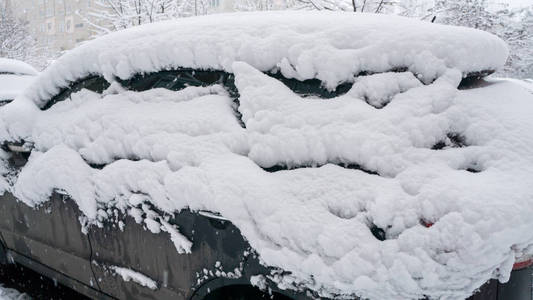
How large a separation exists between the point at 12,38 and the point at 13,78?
75.4ft

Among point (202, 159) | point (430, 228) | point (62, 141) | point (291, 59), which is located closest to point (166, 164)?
point (202, 159)

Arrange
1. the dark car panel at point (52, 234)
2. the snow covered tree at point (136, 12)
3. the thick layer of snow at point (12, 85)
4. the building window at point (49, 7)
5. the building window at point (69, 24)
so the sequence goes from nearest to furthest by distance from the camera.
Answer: the dark car panel at point (52, 234)
the thick layer of snow at point (12, 85)
the snow covered tree at point (136, 12)
the building window at point (69, 24)
the building window at point (49, 7)

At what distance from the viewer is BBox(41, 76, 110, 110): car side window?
2.31 meters

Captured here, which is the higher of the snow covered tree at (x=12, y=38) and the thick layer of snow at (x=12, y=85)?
the thick layer of snow at (x=12, y=85)

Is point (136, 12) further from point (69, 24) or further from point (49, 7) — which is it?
point (49, 7)

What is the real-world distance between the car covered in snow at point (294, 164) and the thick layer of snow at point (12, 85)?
2.40 meters

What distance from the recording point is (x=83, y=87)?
2396mm

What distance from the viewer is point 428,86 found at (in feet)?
5.15

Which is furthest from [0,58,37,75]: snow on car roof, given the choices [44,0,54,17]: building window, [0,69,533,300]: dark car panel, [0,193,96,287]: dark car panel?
[44,0,54,17]: building window

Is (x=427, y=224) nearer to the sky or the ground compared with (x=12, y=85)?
nearer to the sky

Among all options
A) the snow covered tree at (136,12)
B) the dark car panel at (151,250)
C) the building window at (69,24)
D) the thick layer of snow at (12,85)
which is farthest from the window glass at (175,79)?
the building window at (69,24)

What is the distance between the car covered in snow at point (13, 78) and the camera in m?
4.22

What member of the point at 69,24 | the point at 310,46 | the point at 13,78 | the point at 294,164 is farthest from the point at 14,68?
the point at 69,24

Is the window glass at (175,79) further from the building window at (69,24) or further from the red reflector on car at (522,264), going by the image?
the building window at (69,24)
